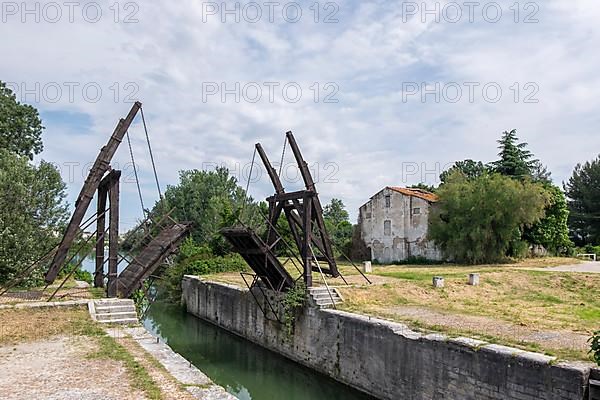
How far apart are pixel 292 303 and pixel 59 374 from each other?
8.56m

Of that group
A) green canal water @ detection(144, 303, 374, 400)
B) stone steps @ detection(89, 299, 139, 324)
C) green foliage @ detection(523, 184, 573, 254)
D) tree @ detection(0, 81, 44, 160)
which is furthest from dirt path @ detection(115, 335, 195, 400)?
green foliage @ detection(523, 184, 573, 254)

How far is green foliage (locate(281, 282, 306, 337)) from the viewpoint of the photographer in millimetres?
15320

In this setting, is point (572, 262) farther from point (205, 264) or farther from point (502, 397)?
point (502, 397)

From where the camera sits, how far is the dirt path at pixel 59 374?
6.59 m

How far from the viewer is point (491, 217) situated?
28.2 metres

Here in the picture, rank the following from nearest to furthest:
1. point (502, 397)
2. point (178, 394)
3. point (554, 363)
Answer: point (178, 394)
point (554, 363)
point (502, 397)

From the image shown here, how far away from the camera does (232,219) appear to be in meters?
32.6

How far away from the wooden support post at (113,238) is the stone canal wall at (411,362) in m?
5.67

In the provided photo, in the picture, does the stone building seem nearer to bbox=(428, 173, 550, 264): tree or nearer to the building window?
the building window

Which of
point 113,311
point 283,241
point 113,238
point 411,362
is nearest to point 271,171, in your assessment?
point 283,241

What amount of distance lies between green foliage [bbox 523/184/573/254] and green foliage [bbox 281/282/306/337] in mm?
20368

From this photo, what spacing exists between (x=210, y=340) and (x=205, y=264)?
8.25 m

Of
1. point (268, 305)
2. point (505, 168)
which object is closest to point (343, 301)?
point (268, 305)

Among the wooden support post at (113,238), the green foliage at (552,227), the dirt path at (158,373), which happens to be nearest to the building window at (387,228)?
the green foliage at (552,227)
